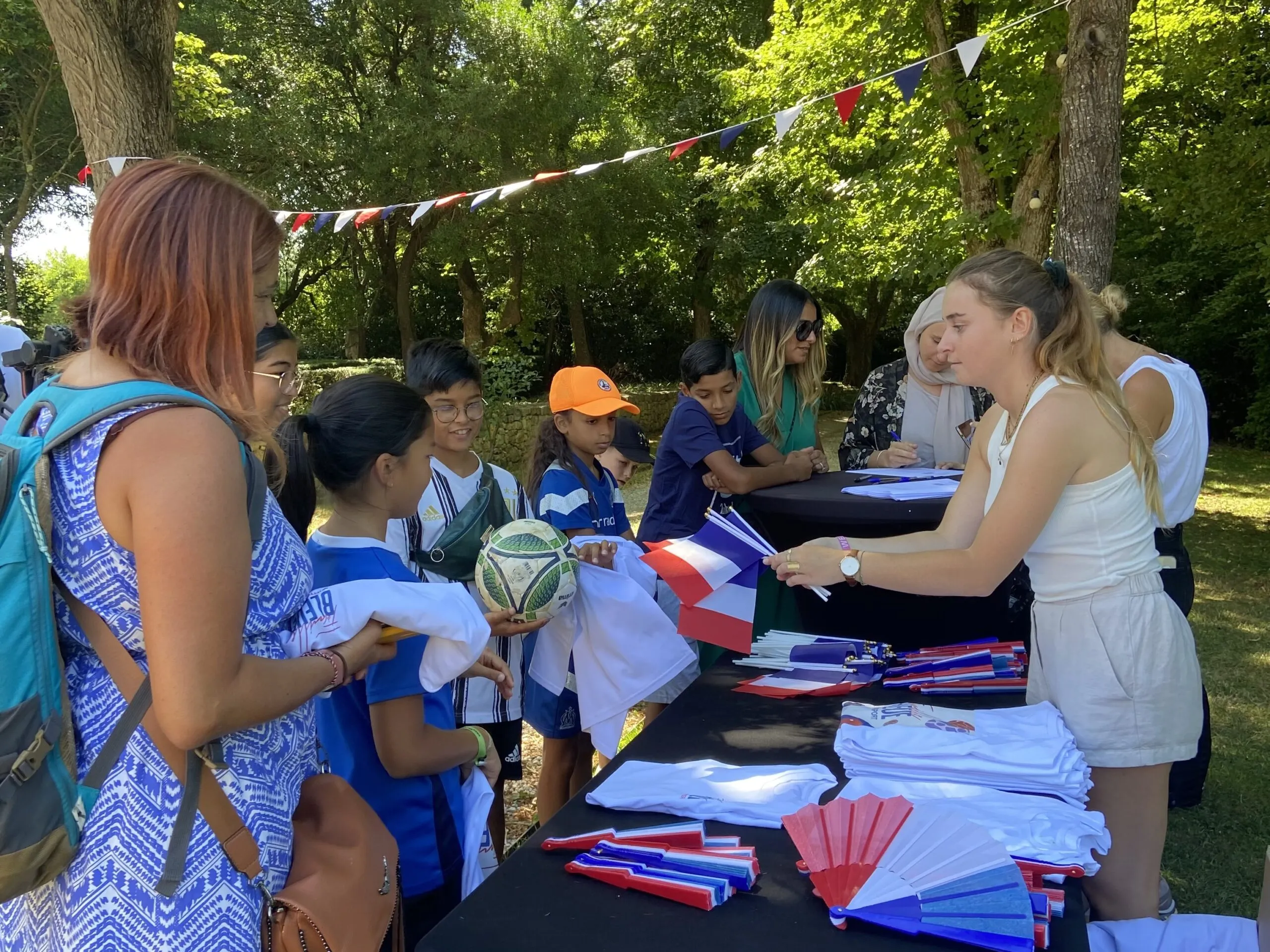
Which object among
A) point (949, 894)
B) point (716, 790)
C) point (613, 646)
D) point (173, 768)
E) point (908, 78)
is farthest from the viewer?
point (908, 78)

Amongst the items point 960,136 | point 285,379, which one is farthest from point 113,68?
point 960,136

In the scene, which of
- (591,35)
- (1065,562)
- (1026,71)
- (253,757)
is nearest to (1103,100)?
(1026,71)

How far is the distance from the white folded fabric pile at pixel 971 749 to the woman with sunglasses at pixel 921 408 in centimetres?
206

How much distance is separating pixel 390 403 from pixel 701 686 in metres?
1.10

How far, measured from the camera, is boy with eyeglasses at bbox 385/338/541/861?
2873mm

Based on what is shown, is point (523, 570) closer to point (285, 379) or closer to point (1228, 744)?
point (285, 379)

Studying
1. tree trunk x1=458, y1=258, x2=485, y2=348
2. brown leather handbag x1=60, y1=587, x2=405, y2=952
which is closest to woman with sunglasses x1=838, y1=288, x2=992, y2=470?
brown leather handbag x1=60, y1=587, x2=405, y2=952

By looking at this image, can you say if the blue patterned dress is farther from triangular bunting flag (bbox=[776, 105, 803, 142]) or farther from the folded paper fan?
triangular bunting flag (bbox=[776, 105, 803, 142])

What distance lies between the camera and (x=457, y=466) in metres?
3.07

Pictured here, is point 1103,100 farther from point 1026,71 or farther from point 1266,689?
point 1266,689

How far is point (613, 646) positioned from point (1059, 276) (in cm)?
157

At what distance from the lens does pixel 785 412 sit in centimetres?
424

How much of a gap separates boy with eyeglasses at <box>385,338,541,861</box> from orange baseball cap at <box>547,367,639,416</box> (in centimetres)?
30

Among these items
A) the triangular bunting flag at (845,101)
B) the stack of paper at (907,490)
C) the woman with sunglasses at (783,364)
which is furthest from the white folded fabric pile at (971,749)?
the triangular bunting flag at (845,101)
